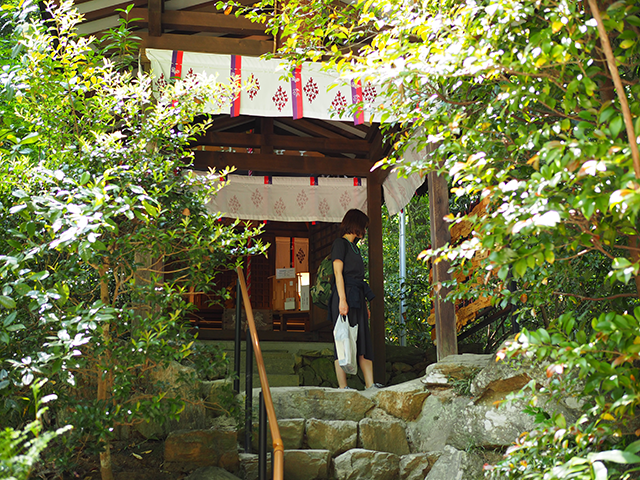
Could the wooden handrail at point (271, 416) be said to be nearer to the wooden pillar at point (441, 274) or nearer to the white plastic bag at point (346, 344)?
the white plastic bag at point (346, 344)

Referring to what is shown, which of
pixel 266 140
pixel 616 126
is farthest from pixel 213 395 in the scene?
pixel 266 140

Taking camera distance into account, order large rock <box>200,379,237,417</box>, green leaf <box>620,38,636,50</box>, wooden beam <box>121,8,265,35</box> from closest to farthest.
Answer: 1. green leaf <box>620,38,636,50</box>
2. large rock <box>200,379,237,417</box>
3. wooden beam <box>121,8,265,35</box>

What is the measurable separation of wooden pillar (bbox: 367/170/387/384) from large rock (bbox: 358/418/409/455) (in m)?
2.42

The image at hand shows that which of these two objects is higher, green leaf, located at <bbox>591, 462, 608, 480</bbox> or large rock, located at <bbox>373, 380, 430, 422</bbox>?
green leaf, located at <bbox>591, 462, 608, 480</bbox>

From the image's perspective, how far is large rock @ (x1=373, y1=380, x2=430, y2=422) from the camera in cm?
427

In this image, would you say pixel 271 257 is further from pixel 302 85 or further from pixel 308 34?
pixel 308 34

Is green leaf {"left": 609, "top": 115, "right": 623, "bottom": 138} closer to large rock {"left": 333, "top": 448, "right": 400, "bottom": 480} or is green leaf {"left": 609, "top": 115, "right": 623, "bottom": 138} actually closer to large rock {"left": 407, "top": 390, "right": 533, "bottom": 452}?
large rock {"left": 407, "top": 390, "right": 533, "bottom": 452}

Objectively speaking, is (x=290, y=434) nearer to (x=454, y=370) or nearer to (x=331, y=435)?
(x=331, y=435)

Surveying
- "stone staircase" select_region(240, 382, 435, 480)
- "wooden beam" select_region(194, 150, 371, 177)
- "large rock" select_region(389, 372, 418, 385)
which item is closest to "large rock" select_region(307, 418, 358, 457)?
"stone staircase" select_region(240, 382, 435, 480)

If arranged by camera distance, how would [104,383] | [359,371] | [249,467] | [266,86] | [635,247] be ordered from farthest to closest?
1. [359,371]
2. [266,86]
3. [249,467]
4. [104,383]
5. [635,247]

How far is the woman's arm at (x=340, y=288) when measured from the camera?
4859mm

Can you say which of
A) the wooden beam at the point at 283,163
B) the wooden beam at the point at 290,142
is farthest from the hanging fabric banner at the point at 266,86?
the wooden beam at the point at 290,142

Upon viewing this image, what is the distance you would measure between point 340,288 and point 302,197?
3304 millimetres

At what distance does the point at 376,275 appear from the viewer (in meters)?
6.95
